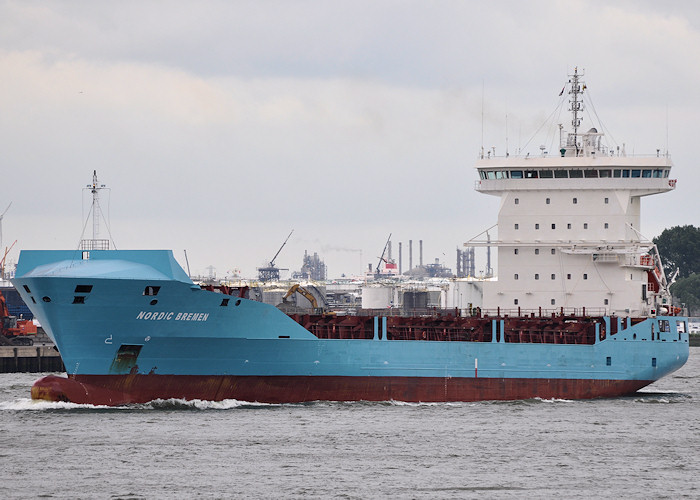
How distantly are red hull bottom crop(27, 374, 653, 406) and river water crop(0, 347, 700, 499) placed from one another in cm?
36

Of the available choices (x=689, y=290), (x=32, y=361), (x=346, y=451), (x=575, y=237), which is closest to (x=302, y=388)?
(x=346, y=451)

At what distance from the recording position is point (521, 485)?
2447 cm

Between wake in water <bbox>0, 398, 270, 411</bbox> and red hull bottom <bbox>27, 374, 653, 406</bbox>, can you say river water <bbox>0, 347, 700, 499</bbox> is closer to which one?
wake in water <bbox>0, 398, 270, 411</bbox>

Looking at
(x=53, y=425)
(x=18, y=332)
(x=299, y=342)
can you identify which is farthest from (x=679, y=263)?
(x=53, y=425)

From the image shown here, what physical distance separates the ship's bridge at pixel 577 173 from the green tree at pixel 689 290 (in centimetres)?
5592

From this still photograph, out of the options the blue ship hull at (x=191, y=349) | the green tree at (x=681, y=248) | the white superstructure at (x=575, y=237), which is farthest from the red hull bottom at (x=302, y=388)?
the green tree at (x=681, y=248)

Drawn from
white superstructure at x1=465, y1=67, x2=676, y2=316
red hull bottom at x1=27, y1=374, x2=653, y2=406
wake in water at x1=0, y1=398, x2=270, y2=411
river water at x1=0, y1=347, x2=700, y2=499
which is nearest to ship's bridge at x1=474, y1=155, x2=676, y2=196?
white superstructure at x1=465, y1=67, x2=676, y2=316

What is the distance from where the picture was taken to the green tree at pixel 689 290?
96.6m

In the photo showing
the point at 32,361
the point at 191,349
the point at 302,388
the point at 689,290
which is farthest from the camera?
the point at 689,290

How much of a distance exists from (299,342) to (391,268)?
A: 5442 inches

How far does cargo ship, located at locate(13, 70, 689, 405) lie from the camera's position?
33.1 m

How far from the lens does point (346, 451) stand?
91.1 ft

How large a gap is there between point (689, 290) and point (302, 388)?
67.8 meters

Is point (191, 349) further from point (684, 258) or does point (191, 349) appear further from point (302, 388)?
point (684, 258)
